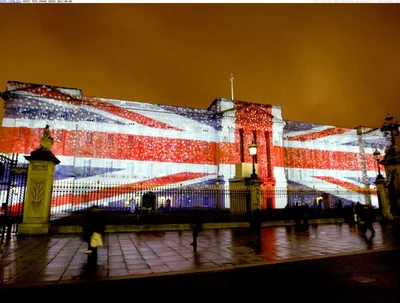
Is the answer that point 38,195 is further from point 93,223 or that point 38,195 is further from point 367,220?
point 367,220

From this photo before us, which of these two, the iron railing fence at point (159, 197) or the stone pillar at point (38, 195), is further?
the iron railing fence at point (159, 197)

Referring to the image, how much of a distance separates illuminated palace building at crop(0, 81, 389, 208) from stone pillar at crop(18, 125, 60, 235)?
48.2 ft

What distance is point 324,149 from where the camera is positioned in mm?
39750

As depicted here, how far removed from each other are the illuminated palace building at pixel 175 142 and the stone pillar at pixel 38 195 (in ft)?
48.2

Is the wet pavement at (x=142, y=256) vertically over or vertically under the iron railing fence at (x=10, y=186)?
under

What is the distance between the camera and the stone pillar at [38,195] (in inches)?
392

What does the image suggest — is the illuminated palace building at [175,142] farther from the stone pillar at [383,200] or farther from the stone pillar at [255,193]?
the stone pillar at [255,193]

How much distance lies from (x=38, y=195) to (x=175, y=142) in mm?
22065

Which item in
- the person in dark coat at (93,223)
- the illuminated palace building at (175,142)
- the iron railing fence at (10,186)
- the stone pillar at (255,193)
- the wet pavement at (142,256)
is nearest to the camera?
the wet pavement at (142,256)

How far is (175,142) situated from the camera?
3180 cm

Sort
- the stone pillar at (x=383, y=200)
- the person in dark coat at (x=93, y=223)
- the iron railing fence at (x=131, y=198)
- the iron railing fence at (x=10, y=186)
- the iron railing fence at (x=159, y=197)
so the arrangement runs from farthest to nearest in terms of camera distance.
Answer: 1. the stone pillar at (x=383, y=200)
2. the iron railing fence at (x=131, y=198)
3. the iron railing fence at (x=159, y=197)
4. the iron railing fence at (x=10, y=186)
5. the person in dark coat at (x=93, y=223)

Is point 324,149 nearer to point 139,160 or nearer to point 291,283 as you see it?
point 139,160

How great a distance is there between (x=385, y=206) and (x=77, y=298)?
19.4 m

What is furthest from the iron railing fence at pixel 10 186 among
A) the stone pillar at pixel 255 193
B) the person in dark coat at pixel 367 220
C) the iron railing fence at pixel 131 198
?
the person in dark coat at pixel 367 220
